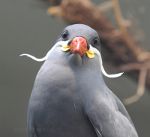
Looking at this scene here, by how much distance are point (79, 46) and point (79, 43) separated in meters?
0.01

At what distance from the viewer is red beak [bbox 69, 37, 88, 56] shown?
118 cm

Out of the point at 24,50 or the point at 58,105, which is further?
the point at 24,50

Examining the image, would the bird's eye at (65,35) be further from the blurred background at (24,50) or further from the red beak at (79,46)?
the blurred background at (24,50)

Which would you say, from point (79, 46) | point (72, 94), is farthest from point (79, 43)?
point (72, 94)

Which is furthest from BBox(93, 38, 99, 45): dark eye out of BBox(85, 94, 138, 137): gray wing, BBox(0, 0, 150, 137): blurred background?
BBox(0, 0, 150, 137): blurred background

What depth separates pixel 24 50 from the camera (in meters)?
2.60

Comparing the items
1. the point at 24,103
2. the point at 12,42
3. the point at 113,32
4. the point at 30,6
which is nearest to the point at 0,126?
the point at 24,103

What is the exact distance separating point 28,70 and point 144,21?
61 cm

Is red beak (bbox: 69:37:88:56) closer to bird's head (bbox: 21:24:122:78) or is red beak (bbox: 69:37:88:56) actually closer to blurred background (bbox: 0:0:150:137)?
bird's head (bbox: 21:24:122:78)

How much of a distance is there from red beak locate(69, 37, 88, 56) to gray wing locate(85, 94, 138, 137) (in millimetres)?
126

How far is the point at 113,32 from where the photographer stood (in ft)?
7.62

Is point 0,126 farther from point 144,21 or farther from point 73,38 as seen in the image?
point 73,38

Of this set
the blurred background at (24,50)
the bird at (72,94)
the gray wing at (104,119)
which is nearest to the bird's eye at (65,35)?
the bird at (72,94)

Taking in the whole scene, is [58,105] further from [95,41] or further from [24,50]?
[24,50]
